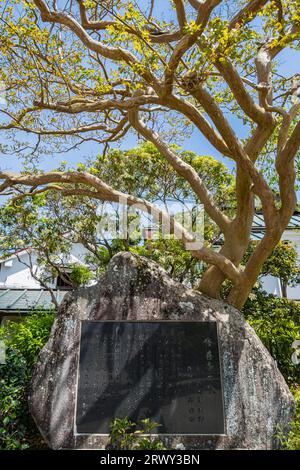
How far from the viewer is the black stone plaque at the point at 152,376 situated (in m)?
5.62

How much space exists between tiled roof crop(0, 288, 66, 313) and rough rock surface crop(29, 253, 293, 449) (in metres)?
5.38

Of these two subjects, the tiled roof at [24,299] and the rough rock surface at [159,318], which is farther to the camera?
the tiled roof at [24,299]

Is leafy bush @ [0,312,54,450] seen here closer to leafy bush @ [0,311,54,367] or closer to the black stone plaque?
leafy bush @ [0,311,54,367]

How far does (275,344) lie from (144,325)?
132 inches

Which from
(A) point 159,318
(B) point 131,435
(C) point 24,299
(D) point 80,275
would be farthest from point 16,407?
(C) point 24,299

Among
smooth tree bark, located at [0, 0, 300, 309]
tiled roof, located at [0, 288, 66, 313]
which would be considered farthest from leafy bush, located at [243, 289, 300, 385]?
tiled roof, located at [0, 288, 66, 313]

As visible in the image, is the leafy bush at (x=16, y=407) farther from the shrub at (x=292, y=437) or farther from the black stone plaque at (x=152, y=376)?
the shrub at (x=292, y=437)

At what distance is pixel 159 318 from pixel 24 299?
8160 millimetres

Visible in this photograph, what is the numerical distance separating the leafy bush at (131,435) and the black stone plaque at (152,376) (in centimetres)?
14

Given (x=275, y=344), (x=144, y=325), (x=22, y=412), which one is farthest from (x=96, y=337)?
(x=275, y=344)

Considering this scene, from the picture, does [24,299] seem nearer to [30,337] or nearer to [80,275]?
[80,275]

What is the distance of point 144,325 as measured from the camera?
241 inches

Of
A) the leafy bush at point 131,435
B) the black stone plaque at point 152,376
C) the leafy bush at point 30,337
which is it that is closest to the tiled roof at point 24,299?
the leafy bush at point 30,337

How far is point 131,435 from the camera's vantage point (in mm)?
5383
